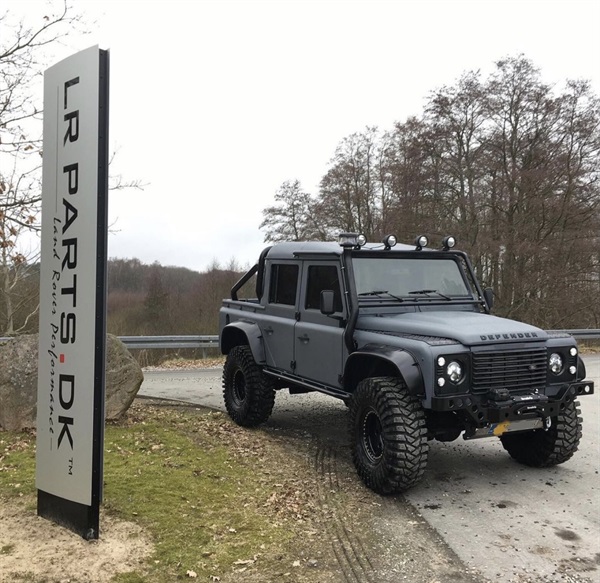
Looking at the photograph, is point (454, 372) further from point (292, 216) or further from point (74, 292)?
point (292, 216)

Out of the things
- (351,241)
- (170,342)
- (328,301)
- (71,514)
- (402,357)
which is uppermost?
(351,241)

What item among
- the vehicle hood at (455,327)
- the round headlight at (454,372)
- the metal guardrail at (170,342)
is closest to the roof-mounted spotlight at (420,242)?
the vehicle hood at (455,327)

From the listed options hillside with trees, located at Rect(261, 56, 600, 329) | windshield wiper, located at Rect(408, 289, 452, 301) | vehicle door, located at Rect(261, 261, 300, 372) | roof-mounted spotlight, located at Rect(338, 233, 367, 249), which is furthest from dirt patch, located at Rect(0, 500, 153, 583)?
hillside with trees, located at Rect(261, 56, 600, 329)

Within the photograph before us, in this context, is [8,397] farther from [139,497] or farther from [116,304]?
[116,304]

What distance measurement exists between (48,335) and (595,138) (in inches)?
793

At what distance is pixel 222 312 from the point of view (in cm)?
812

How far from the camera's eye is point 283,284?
691 cm

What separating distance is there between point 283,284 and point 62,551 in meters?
3.84

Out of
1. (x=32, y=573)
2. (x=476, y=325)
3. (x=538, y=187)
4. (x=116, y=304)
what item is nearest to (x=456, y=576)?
(x=476, y=325)

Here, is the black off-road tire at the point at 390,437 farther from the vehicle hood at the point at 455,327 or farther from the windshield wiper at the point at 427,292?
the windshield wiper at the point at 427,292

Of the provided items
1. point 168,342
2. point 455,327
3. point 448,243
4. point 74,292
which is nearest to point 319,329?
point 455,327

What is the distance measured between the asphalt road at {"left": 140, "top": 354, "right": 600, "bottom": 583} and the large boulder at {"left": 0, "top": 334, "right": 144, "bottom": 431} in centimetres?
199

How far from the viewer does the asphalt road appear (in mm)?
3836

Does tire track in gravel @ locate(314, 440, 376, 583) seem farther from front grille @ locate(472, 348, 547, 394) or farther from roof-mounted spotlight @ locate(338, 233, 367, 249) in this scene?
roof-mounted spotlight @ locate(338, 233, 367, 249)
